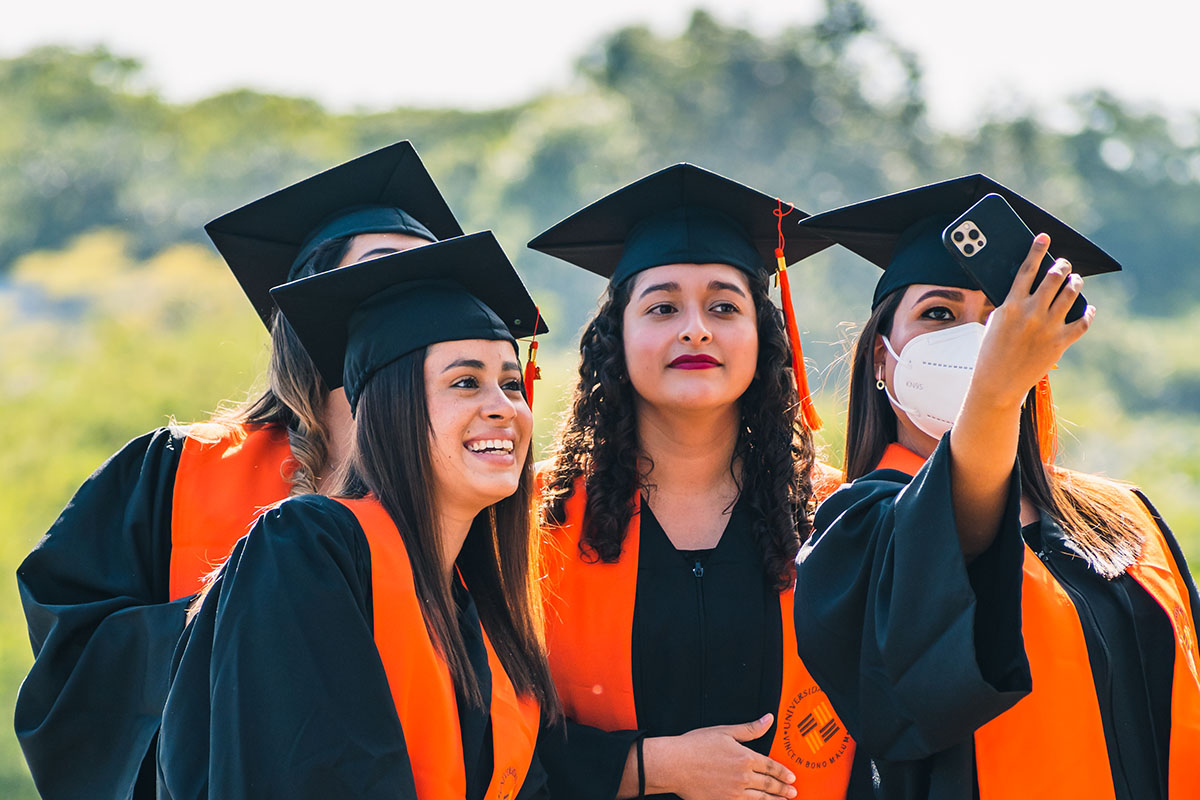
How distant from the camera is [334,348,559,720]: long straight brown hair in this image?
2.86 m

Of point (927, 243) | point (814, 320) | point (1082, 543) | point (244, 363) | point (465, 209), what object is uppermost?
point (465, 209)

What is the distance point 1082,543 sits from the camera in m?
2.88

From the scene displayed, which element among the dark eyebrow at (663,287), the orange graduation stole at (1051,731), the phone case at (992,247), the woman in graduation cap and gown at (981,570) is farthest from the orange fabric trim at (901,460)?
the dark eyebrow at (663,287)

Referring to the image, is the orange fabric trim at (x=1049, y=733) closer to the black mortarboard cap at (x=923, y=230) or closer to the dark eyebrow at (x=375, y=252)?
the black mortarboard cap at (x=923, y=230)

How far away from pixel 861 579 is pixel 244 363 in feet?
61.8

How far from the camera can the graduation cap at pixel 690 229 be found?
367cm

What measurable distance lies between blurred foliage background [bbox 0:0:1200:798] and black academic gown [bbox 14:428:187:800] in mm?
10729

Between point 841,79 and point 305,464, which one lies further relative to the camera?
point 841,79

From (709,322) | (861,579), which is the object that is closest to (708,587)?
(709,322)

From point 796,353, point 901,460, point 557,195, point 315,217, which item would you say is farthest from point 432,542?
point 557,195

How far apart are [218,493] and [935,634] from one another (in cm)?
193

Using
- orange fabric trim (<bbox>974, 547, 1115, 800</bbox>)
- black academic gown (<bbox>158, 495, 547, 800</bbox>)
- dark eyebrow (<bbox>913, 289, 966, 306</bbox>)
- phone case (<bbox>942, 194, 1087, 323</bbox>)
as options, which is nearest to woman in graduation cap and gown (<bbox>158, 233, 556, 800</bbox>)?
black academic gown (<bbox>158, 495, 547, 800</bbox>)

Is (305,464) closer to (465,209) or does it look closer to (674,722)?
(674,722)

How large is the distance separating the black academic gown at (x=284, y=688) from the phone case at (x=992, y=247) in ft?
4.34
